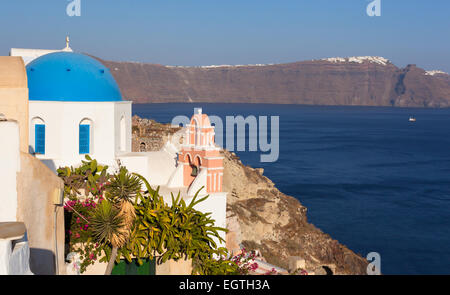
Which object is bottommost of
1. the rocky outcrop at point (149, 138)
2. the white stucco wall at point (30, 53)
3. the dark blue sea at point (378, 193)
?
the dark blue sea at point (378, 193)

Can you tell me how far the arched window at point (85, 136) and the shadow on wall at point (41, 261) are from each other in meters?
9.23

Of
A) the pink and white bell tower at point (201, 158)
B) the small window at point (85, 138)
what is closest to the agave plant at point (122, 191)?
the pink and white bell tower at point (201, 158)

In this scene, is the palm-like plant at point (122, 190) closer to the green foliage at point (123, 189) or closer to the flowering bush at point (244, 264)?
the green foliage at point (123, 189)

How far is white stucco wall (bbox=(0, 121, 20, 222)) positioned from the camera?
28.7ft

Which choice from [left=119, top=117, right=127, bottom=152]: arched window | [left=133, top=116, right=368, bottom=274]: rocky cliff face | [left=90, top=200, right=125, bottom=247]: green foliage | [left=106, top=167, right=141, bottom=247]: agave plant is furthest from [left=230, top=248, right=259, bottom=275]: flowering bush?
[left=133, top=116, right=368, bottom=274]: rocky cliff face

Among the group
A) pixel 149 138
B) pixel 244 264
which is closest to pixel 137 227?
pixel 244 264

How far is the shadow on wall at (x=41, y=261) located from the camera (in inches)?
401

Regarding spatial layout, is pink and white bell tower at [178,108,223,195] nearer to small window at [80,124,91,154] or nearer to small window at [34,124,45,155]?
small window at [80,124,91,154]

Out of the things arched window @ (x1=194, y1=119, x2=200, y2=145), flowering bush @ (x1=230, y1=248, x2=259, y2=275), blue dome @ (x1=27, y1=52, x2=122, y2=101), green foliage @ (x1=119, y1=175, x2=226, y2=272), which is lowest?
flowering bush @ (x1=230, y1=248, x2=259, y2=275)

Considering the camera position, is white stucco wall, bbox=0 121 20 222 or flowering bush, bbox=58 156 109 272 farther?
flowering bush, bbox=58 156 109 272

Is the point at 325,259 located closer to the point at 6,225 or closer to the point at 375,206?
the point at 375,206

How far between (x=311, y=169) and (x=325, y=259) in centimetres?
4174

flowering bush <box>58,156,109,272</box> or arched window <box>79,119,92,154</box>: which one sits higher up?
arched window <box>79,119,92,154</box>

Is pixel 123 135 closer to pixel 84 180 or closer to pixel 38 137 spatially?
pixel 38 137
